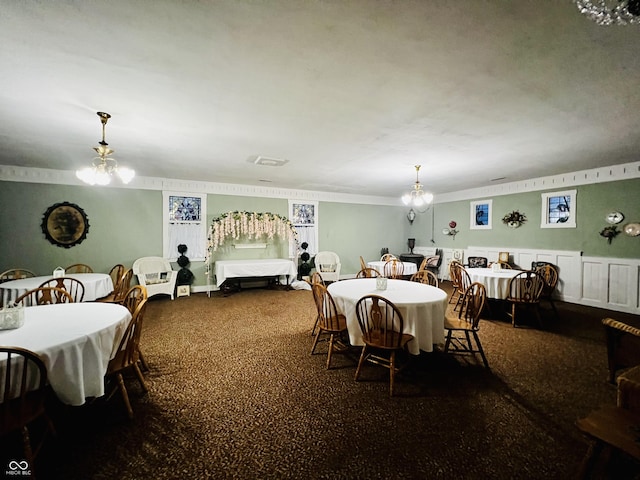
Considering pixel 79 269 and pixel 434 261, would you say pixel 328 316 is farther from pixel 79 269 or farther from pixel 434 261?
pixel 434 261

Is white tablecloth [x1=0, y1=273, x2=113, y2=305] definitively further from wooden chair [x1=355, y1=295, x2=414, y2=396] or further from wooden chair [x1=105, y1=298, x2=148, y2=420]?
wooden chair [x1=355, y1=295, x2=414, y2=396]

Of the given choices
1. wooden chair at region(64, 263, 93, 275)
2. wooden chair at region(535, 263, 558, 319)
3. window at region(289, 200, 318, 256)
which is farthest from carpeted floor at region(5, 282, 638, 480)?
window at region(289, 200, 318, 256)

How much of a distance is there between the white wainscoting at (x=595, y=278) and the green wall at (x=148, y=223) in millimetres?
150

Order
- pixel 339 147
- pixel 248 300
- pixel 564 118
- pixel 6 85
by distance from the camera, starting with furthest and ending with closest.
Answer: pixel 248 300
pixel 339 147
pixel 564 118
pixel 6 85

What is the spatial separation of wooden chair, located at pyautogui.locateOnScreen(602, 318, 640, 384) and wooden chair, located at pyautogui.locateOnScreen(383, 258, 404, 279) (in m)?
3.63

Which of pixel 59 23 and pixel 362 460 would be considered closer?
pixel 59 23

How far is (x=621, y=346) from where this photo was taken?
2.07m

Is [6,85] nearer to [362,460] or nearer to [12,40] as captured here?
[12,40]

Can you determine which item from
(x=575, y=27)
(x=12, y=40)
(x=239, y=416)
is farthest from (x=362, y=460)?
(x=12, y=40)

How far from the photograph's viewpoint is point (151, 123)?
3.03 metres

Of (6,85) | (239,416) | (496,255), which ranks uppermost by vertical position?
(6,85)

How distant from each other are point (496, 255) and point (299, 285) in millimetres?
5029

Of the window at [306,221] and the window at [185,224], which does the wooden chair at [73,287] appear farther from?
the window at [306,221]

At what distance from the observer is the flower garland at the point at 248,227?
6.52m
